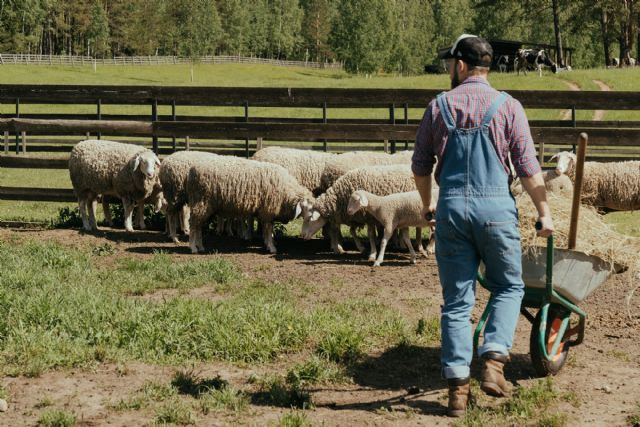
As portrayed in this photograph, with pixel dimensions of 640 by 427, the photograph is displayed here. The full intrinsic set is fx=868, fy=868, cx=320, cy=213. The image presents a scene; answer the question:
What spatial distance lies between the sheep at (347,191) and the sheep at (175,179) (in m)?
1.68

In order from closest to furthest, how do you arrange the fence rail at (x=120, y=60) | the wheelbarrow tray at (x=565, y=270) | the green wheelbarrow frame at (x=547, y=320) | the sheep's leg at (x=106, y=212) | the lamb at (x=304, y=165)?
the green wheelbarrow frame at (x=547, y=320) < the wheelbarrow tray at (x=565, y=270) < the lamb at (x=304, y=165) < the sheep's leg at (x=106, y=212) < the fence rail at (x=120, y=60)

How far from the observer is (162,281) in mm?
8727

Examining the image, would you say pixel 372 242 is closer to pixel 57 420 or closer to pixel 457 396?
pixel 457 396

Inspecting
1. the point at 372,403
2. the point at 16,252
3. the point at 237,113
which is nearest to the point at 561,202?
the point at 372,403

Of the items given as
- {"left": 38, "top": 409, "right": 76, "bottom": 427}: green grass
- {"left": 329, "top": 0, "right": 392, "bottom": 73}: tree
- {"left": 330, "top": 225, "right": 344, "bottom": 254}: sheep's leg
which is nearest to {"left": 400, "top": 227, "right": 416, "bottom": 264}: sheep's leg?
{"left": 330, "top": 225, "right": 344, "bottom": 254}: sheep's leg

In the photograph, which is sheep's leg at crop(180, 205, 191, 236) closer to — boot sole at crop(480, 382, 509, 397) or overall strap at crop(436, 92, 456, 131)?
overall strap at crop(436, 92, 456, 131)

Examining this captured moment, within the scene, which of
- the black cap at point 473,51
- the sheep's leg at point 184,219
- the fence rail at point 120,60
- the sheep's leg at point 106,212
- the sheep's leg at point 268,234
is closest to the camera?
the black cap at point 473,51

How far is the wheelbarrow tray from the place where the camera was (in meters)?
5.40

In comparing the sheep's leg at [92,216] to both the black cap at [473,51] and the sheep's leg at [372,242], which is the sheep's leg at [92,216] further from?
the black cap at [473,51]

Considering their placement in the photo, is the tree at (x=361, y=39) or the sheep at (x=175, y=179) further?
the tree at (x=361, y=39)

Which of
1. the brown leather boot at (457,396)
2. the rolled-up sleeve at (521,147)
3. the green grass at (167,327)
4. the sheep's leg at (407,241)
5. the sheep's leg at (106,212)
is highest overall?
the rolled-up sleeve at (521,147)

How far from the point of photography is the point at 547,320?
5680 millimetres

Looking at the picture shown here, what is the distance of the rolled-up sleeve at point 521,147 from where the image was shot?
16.0ft

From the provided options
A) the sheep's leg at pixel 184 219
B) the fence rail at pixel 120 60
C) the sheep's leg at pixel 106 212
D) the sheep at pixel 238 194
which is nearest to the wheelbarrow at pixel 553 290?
the sheep at pixel 238 194
